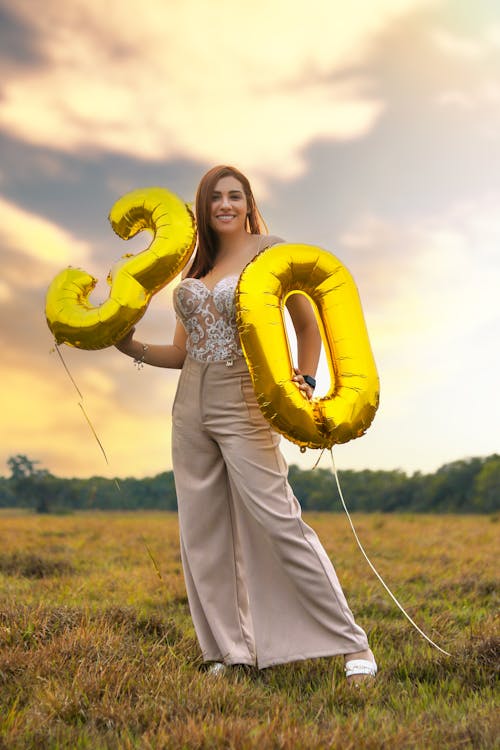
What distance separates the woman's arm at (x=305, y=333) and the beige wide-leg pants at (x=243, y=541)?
0.32 m

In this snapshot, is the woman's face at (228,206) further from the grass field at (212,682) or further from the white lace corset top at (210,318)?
the grass field at (212,682)

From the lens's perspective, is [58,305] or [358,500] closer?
[58,305]

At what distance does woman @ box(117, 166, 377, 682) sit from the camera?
3.60 metres

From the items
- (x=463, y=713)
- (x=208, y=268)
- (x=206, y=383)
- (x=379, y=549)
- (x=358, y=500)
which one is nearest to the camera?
(x=463, y=713)

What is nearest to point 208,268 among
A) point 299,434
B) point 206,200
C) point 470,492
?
point 206,200

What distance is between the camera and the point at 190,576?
13.3 ft

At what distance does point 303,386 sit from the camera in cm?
362

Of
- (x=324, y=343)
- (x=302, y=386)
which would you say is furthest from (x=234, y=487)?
(x=324, y=343)

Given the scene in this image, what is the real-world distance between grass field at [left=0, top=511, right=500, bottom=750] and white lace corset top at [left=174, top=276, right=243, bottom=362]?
123 centimetres

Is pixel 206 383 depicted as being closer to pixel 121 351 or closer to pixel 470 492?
pixel 121 351

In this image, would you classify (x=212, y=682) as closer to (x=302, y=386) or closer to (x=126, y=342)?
(x=302, y=386)

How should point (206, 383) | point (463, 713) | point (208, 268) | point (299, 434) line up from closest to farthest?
1. point (463, 713)
2. point (299, 434)
3. point (206, 383)
4. point (208, 268)

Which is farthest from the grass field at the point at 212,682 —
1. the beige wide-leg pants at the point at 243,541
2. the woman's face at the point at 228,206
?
the woman's face at the point at 228,206

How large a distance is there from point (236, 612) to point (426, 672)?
932 mm
